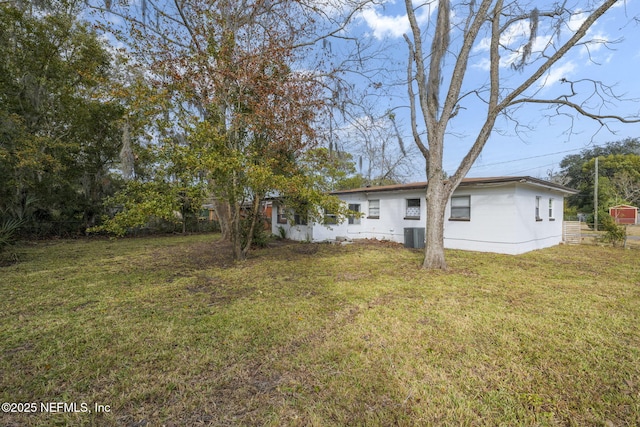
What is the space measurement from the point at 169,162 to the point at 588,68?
31.9ft

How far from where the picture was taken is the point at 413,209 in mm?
11406

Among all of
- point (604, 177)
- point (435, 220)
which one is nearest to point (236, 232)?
point (435, 220)

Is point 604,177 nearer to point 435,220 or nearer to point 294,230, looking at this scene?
point 294,230

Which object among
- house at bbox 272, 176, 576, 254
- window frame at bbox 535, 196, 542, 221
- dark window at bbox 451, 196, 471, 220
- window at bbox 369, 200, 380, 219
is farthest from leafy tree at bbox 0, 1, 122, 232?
window frame at bbox 535, 196, 542, 221

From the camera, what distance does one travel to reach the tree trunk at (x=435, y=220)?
20.8 feet

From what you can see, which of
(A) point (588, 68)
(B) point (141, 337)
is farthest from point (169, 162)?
(A) point (588, 68)

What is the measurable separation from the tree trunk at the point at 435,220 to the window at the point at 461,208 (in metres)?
4.33

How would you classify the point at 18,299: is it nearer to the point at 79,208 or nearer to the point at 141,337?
the point at 141,337

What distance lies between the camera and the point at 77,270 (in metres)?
6.84

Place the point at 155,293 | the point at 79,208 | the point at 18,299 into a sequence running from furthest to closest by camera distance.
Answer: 1. the point at 79,208
2. the point at 155,293
3. the point at 18,299

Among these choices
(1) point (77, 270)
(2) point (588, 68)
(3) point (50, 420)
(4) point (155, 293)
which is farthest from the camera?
(1) point (77, 270)

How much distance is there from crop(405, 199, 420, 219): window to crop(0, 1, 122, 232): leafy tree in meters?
12.8

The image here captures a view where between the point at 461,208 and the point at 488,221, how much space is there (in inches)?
40.1

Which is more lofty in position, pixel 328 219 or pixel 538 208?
pixel 538 208
